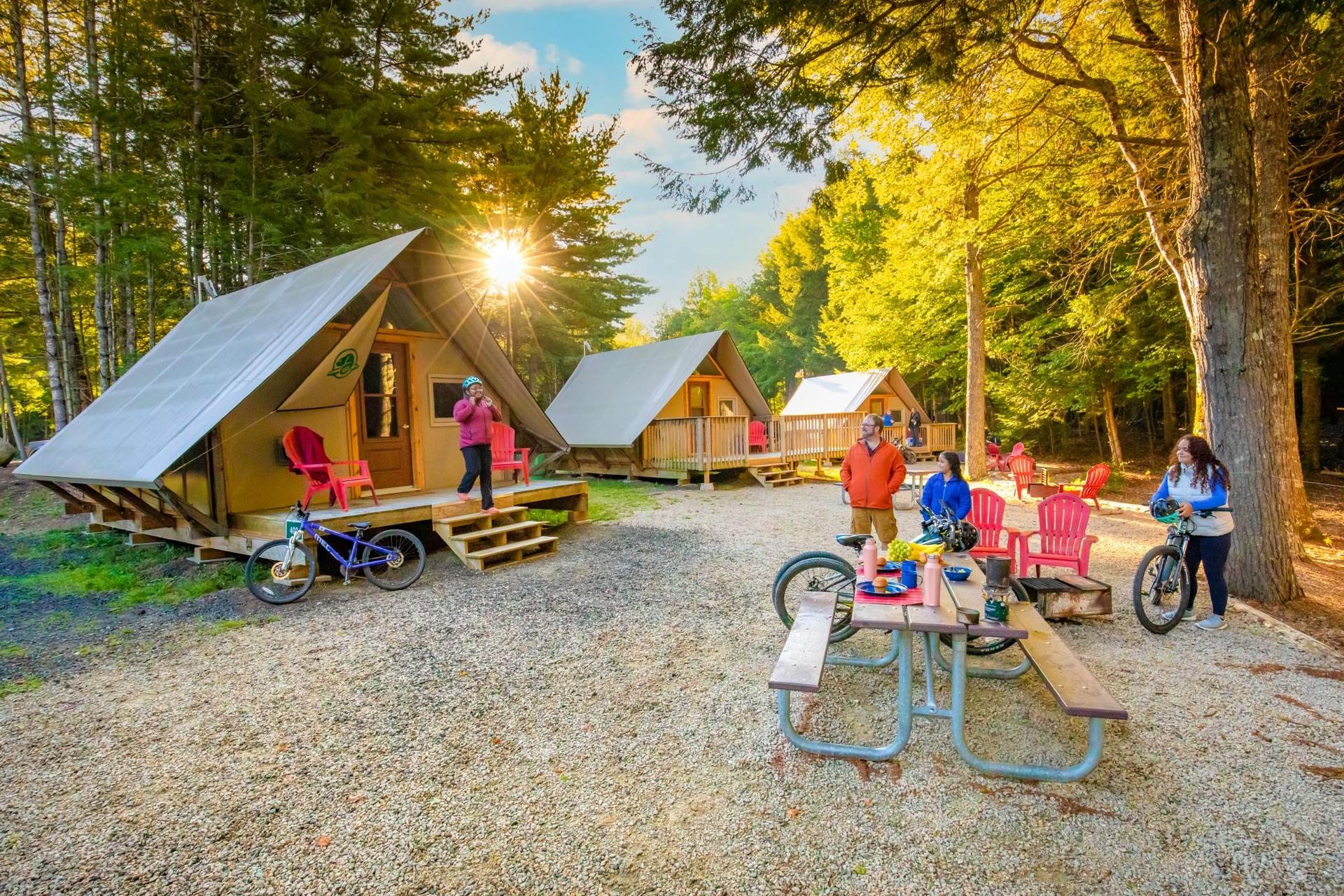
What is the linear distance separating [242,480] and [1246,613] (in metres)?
9.99

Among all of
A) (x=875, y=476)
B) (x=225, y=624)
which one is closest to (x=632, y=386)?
(x=875, y=476)

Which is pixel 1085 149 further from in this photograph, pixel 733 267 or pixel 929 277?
pixel 733 267

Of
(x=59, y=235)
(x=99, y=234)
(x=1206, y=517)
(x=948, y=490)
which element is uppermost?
(x=59, y=235)

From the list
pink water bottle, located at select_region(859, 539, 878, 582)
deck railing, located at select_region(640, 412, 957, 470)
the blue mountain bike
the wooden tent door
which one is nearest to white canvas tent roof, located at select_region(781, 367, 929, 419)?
deck railing, located at select_region(640, 412, 957, 470)

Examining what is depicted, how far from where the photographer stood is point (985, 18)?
461 centimetres

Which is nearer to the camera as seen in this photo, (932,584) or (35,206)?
(932,584)

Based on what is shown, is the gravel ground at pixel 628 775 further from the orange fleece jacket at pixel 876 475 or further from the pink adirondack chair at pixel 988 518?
the orange fleece jacket at pixel 876 475

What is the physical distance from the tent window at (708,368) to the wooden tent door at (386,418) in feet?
28.7

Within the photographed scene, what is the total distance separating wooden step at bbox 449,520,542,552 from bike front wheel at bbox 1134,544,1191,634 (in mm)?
6152

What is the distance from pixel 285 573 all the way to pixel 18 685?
1.81 metres

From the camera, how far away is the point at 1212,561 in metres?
4.62

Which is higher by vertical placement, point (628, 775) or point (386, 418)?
point (386, 418)

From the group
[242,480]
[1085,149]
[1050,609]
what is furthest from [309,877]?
[1085,149]

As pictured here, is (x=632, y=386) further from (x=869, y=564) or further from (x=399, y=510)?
(x=869, y=564)
